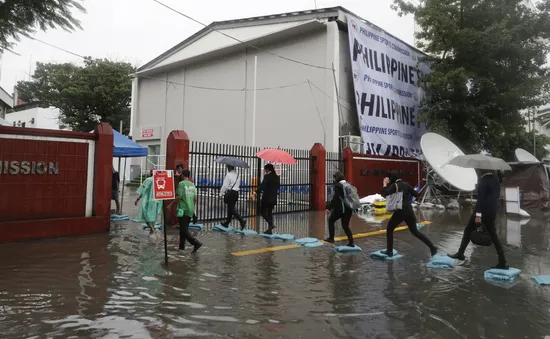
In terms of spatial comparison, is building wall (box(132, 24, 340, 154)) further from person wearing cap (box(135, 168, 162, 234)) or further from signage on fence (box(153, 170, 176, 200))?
signage on fence (box(153, 170, 176, 200))

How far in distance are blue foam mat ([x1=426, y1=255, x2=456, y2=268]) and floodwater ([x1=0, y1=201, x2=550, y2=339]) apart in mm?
144

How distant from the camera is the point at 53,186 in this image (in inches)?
329

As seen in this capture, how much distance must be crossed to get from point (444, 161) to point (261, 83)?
1048 centimetres

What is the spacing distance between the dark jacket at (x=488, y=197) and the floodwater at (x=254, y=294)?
1.00 metres

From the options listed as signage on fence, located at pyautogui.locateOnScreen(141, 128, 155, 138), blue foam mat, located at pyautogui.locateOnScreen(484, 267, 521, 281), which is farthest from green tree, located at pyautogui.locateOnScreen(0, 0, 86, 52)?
signage on fence, located at pyautogui.locateOnScreen(141, 128, 155, 138)

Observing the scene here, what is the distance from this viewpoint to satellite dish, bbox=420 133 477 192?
1472 cm

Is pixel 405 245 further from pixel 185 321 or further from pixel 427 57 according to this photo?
pixel 427 57

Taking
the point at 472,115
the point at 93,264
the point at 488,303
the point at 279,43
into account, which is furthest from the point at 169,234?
the point at 472,115

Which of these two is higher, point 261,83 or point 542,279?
point 261,83

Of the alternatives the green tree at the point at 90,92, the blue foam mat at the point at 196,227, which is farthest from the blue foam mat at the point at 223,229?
the green tree at the point at 90,92

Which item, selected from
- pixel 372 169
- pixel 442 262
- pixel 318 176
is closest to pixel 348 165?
pixel 372 169

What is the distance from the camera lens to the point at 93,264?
6.20 m

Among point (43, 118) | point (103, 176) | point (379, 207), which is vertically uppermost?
point (43, 118)

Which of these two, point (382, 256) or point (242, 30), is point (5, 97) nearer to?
point (242, 30)
